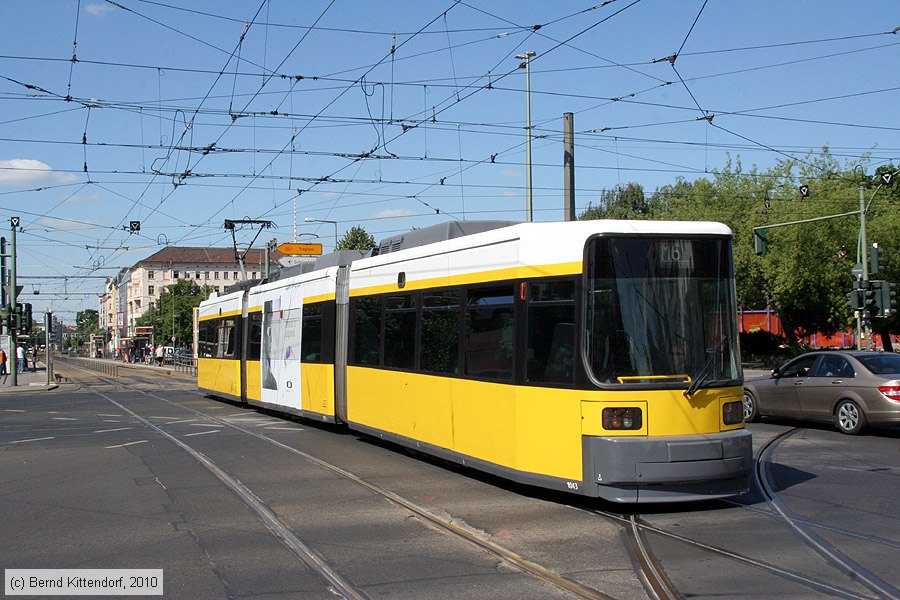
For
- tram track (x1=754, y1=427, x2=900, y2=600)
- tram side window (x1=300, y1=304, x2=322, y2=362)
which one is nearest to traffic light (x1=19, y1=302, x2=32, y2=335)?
Answer: tram side window (x1=300, y1=304, x2=322, y2=362)

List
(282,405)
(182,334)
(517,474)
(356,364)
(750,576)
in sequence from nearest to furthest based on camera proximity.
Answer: (750,576), (517,474), (356,364), (282,405), (182,334)

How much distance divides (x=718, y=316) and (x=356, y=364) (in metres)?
7.17

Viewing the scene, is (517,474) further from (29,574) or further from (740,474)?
(29,574)

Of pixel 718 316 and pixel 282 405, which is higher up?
pixel 718 316

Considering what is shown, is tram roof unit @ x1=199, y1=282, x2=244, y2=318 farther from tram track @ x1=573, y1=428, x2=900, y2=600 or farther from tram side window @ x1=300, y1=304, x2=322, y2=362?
tram track @ x1=573, y1=428, x2=900, y2=600

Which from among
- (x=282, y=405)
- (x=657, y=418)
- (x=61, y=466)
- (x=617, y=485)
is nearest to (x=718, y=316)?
(x=657, y=418)

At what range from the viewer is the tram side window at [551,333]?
29.3 feet

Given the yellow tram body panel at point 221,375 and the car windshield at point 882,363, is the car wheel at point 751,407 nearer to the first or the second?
the car windshield at point 882,363

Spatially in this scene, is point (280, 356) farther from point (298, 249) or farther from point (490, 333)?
point (298, 249)

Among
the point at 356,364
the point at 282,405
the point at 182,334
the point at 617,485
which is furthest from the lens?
the point at 182,334

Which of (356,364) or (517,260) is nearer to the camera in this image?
(517,260)

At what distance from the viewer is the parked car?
573 inches

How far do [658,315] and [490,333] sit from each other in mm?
2077

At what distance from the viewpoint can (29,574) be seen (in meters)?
6.86
